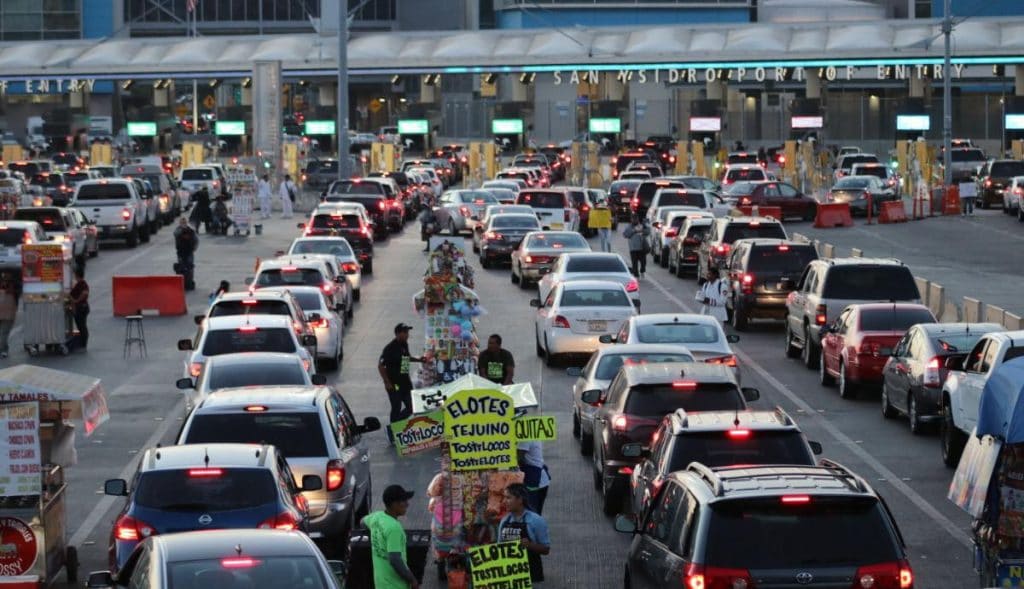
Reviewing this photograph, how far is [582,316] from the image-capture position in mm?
31266

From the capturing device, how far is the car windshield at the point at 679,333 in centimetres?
2611

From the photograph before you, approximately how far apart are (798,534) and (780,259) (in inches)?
1037

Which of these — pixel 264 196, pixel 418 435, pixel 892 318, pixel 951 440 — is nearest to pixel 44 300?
pixel 892 318

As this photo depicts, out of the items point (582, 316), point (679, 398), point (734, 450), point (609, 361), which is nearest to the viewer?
point (734, 450)

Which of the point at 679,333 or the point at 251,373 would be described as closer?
the point at 251,373

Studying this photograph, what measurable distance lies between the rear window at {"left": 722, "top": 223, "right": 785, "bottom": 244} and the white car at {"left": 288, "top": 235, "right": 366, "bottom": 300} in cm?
750

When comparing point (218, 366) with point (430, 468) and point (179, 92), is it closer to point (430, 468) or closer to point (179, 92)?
point (430, 468)

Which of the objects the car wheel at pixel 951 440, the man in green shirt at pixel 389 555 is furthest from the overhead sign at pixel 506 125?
the man in green shirt at pixel 389 555

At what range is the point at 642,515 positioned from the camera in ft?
45.7

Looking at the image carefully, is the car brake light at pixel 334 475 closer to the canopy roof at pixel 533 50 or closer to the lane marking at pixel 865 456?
the lane marking at pixel 865 456

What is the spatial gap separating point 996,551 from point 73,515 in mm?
9533

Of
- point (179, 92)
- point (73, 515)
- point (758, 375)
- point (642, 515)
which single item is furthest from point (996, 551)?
point (179, 92)

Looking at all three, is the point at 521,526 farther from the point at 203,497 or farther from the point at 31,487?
the point at 31,487

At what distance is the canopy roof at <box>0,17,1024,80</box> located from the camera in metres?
92.8
